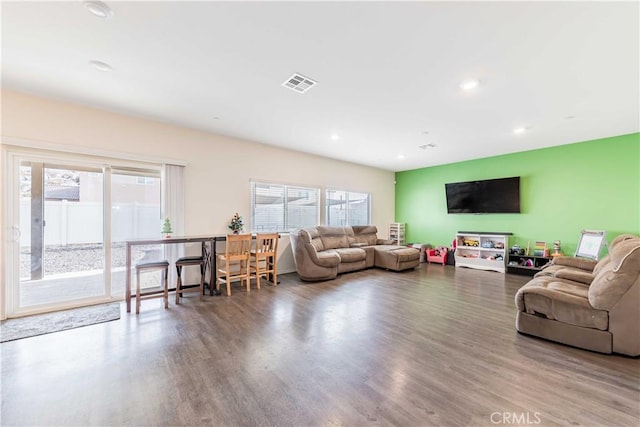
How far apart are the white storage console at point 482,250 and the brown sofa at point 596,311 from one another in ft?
11.3

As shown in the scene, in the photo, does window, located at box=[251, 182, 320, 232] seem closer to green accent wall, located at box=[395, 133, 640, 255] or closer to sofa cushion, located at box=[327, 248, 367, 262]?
sofa cushion, located at box=[327, 248, 367, 262]

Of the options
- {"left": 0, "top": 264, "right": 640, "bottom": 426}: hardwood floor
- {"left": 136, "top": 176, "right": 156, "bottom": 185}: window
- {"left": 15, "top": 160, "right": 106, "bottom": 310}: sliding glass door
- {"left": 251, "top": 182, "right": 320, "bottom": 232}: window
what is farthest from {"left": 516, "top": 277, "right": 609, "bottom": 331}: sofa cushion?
{"left": 15, "top": 160, "right": 106, "bottom": 310}: sliding glass door

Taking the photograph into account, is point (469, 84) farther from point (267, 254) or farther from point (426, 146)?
point (267, 254)

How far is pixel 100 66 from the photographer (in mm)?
2602

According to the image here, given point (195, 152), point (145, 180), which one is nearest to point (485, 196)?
point (195, 152)

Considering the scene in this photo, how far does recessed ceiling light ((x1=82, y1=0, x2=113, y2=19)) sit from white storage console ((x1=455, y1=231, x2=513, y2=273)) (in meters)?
7.39

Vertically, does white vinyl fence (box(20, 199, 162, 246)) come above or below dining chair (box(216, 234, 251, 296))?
above

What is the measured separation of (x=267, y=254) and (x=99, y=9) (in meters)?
3.69

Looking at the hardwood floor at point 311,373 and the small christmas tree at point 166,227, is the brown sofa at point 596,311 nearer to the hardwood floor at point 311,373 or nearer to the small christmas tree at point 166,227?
the hardwood floor at point 311,373

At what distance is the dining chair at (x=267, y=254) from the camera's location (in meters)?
4.54

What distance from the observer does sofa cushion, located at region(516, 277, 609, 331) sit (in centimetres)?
239

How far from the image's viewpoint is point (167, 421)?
1553mm

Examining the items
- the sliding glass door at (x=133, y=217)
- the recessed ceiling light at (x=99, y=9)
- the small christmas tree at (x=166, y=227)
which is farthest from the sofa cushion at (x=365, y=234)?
the recessed ceiling light at (x=99, y=9)

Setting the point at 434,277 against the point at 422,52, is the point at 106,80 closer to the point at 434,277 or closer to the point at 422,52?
the point at 422,52
